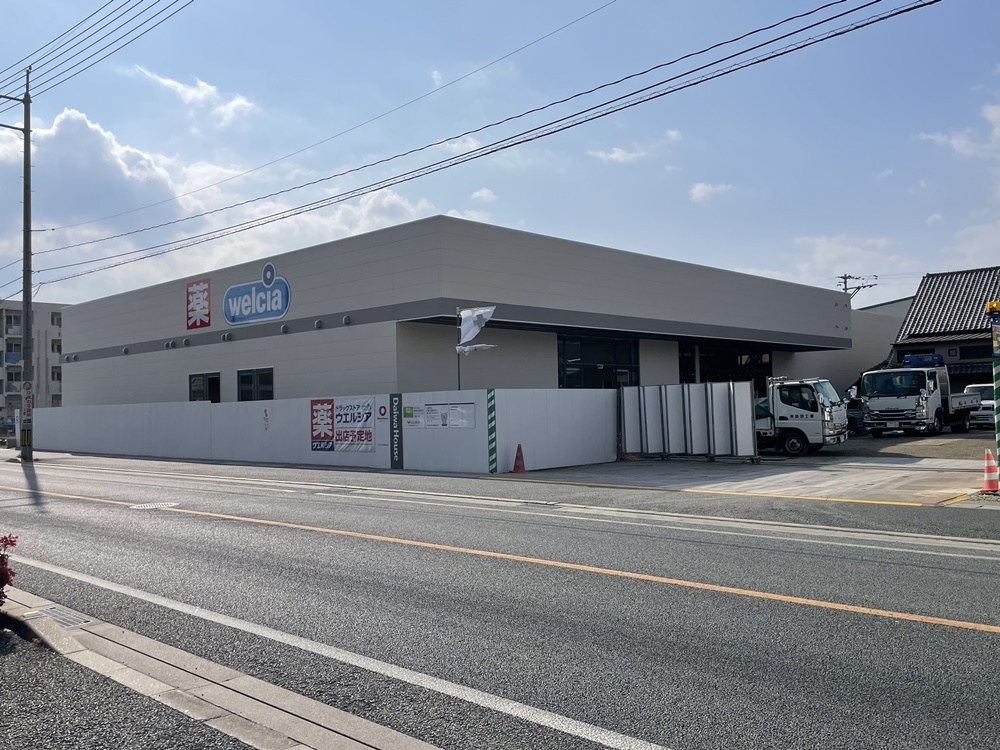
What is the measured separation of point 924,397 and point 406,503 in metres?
22.7

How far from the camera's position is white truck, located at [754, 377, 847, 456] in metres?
24.6

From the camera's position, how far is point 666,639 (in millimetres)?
5977

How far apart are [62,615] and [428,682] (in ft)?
11.8

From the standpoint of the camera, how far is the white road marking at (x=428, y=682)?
4328mm

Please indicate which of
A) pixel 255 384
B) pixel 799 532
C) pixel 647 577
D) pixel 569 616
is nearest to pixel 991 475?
pixel 799 532

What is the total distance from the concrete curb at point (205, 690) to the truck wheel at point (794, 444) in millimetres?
21979

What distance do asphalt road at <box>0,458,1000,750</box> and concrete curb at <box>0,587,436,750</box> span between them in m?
0.13

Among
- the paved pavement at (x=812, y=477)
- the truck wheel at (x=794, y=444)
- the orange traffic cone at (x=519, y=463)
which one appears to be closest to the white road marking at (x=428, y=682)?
the paved pavement at (x=812, y=477)

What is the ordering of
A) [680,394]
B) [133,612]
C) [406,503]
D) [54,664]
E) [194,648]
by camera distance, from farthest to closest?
[680,394], [406,503], [133,612], [194,648], [54,664]

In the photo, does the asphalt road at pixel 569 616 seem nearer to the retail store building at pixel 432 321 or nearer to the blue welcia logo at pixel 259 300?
the retail store building at pixel 432 321

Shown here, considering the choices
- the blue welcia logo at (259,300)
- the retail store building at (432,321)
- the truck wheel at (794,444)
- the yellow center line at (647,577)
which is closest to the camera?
the yellow center line at (647,577)

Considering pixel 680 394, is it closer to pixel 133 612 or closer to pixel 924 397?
pixel 924 397

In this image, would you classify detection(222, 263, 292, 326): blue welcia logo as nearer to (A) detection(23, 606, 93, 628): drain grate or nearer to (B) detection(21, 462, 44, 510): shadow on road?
(B) detection(21, 462, 44, 510): shadow on road

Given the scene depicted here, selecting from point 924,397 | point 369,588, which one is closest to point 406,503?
point 369,588
